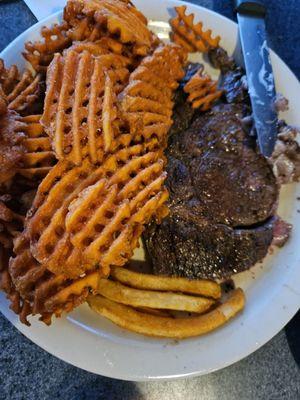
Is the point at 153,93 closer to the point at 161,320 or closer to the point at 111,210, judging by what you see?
Answer: the point at 111,210

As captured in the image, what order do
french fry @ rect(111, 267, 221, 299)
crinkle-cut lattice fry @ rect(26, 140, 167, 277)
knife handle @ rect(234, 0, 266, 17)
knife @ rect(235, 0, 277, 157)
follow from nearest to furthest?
crinkle-cut lattice fry @ rect(26, 140, 167, 277)
french fry @ rect(111, 267, 221, 299)
knife @ rect(235, 0, 277, 157)
knife handle @ rect(234, 0, 266, 17)

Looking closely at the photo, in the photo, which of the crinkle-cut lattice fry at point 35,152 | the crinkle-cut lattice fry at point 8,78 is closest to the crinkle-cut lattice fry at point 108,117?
the crinkle-cut lattice fry at point 35,152

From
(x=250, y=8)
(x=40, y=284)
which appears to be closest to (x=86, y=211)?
(x=40, y=284)

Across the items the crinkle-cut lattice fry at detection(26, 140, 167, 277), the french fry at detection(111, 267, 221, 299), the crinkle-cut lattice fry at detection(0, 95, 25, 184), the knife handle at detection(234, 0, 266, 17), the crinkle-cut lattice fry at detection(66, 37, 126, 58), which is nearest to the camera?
the crinkle-cut lattice fry at detection(26, 140, 167, 277)

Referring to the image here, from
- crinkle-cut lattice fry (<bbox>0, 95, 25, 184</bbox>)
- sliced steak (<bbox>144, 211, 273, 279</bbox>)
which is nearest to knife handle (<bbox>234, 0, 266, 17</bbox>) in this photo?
sliced steak (<bbox>144, 211, 273, 279</bbox>)

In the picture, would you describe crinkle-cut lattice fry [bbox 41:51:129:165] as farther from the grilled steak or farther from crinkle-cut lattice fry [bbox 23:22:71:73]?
the grilled steak

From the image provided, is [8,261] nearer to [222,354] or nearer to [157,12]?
[222,354]

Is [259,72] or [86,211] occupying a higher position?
[86,211]
